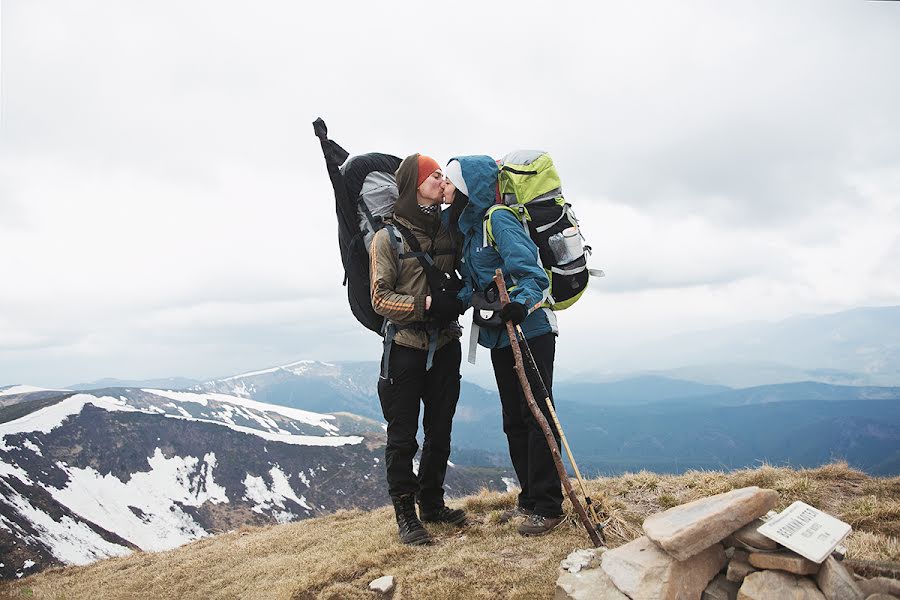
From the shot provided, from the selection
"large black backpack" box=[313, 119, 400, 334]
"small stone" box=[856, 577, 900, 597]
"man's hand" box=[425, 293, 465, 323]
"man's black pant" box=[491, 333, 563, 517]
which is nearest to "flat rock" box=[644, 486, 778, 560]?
"small stone" box=[856, 577, 900, 597]

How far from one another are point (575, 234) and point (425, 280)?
204cm

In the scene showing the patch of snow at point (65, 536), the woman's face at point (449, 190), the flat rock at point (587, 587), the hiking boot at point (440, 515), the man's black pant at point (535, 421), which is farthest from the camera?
the patch of snow at point (65, 536)

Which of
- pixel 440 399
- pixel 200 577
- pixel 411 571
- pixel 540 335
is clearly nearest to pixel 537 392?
pixel 540 335

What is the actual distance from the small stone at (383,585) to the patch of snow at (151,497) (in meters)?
97.7

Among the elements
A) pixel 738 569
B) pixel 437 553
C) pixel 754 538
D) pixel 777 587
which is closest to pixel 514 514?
pixel 437 553

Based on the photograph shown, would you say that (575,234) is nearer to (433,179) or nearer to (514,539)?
(433,179)

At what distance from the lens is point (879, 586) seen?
3723 mm

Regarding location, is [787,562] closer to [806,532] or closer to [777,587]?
[777,587]

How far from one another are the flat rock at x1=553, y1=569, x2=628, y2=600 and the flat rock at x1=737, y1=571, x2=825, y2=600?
37.4 inches

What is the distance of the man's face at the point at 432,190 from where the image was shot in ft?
22.0

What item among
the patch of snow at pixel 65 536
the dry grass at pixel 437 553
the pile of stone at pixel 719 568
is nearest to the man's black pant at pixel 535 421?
the dry grass at pixel 437 553

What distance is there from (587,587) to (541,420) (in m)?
1.95

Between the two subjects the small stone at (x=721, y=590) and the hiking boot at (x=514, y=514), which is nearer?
the small stone at (x=721, y=590)

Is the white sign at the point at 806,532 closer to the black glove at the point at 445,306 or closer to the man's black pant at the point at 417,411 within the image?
the black glove at the point at 445,306
